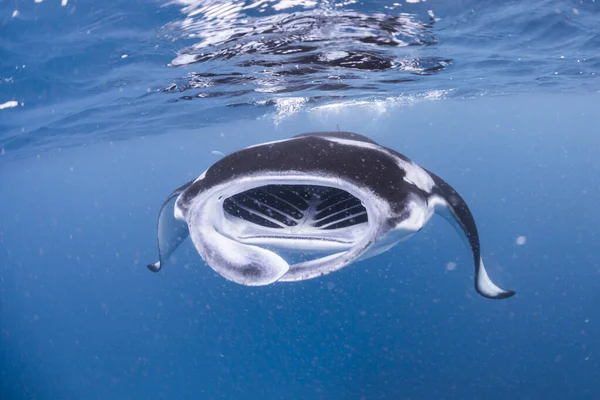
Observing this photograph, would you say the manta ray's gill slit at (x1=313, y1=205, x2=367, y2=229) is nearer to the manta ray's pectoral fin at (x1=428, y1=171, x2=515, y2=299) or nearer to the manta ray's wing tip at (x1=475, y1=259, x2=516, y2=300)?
the manta ray's pectoral fin at (x1=428, y1=171, x2=515, y2=299)

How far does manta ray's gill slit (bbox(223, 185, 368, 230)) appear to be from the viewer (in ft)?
11.7

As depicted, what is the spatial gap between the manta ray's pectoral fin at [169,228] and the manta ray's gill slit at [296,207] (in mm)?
482

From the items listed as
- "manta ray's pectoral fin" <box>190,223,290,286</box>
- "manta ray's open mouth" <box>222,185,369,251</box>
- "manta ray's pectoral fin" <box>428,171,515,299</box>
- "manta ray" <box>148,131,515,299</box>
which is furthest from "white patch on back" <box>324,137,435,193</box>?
"manta ray's pectoral fin" <box>190,223,290,286</box>

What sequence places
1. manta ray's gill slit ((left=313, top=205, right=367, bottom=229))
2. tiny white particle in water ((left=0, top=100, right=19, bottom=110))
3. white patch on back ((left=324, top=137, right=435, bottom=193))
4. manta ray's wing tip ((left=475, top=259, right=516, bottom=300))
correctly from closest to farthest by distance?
white patch on back ((left=324, top=137, right=435, bottom=193)) < manta ray's wing tip ((left=475, top=259, right=516, bottom=300)) < manta ray's gill slit ((left=313, top=205, right=367, bottom=229)) < tiny white particle in water ((left=0, top=100, right=19, bottom=110))

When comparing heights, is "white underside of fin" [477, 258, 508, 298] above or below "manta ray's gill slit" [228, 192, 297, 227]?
below

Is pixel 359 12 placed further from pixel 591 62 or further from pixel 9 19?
pixel 591 62

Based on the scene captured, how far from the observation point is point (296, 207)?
4055 mm

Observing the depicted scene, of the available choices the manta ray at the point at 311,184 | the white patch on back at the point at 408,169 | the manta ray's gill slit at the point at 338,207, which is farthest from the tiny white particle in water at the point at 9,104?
the white patch on back at the point at 408,169

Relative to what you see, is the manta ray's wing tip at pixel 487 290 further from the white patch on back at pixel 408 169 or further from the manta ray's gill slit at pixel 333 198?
the manta ray's gill slit at pixel 333 198

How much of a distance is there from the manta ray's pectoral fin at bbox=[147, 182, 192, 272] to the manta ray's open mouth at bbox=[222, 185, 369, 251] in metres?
0.47

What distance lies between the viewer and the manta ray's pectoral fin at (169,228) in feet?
11.2

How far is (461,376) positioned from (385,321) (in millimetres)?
6982

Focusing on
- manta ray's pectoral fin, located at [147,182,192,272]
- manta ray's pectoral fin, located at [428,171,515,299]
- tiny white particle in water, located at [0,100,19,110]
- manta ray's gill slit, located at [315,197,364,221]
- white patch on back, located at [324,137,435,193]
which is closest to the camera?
white patch on back, located at [324,137,435,193]

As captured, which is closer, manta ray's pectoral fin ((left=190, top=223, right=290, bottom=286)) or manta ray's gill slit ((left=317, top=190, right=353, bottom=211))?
manta ray's pectoral fin ((left=190, top=223, right=290, bottom=286))
